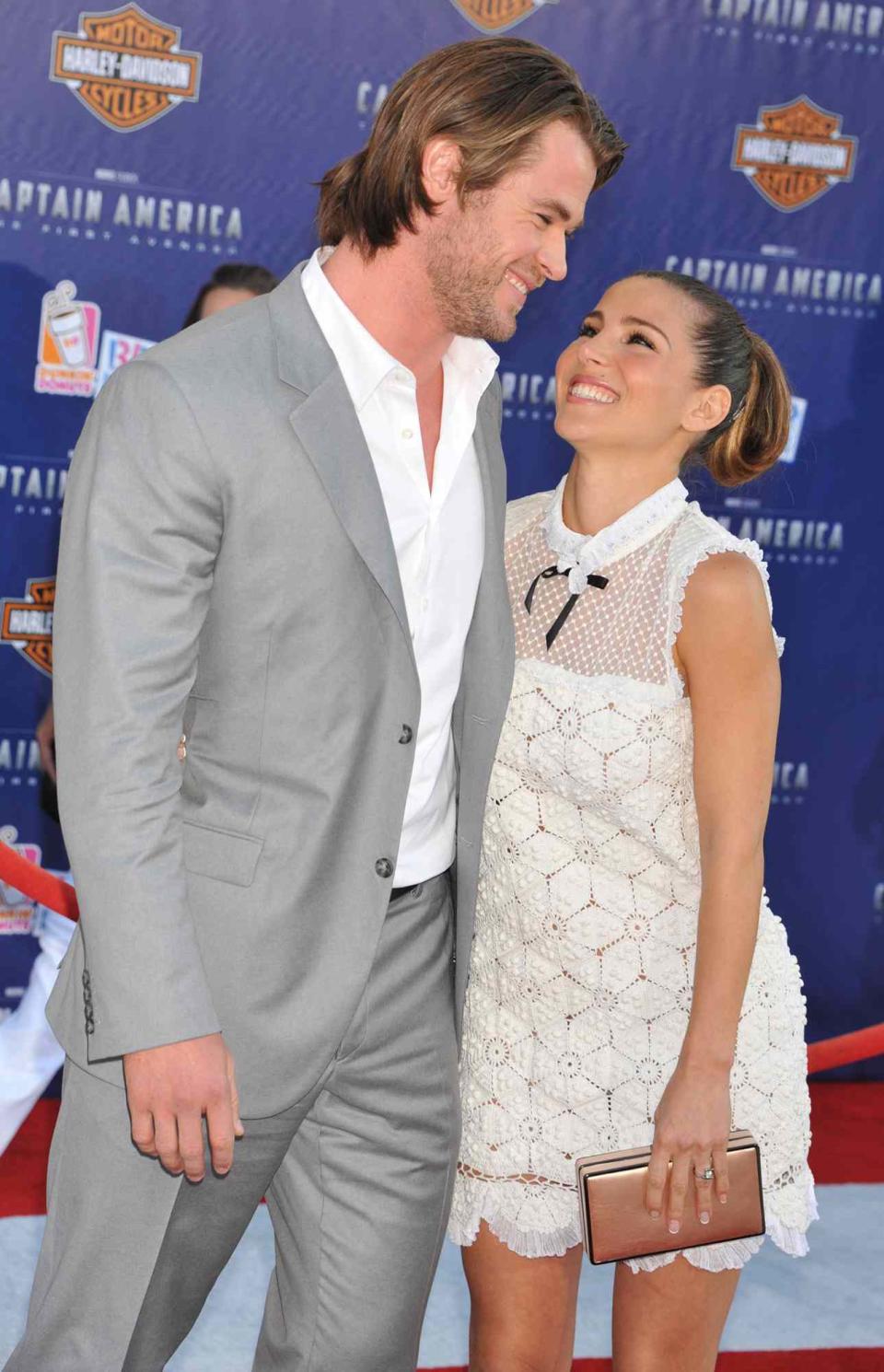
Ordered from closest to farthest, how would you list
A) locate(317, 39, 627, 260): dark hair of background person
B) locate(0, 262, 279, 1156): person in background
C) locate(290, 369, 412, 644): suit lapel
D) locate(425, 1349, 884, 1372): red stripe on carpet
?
locate(290, 369, 412, 644): suit lapel → locate(317, 39, 627, 260): dark hair of background person → locate(425, 1349, 884, 1372): red stripe on carpet → locate(0, 262, 279, 1156): person in background

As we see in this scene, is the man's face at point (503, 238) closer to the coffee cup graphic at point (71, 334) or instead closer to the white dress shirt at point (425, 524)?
the white dress shirt at point (425, 524)

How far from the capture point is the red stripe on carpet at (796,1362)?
3.05 m

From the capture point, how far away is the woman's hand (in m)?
2.04

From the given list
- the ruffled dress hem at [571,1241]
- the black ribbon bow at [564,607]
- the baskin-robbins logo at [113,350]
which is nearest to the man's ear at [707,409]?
the black ribbon bow at [564,607]

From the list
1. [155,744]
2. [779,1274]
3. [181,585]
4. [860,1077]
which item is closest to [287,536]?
[181,585]

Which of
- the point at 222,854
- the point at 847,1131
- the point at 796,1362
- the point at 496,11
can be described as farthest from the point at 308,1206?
the point at 496,11

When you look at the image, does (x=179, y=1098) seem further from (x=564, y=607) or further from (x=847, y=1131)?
(x=847, y=1131)

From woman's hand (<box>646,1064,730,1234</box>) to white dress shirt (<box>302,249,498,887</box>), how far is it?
1.35 feet

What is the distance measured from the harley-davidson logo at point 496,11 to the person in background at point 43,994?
0.81 meters

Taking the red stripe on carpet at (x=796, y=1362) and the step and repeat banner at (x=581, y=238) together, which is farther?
the step and repeat banner at (x=581, y=238)

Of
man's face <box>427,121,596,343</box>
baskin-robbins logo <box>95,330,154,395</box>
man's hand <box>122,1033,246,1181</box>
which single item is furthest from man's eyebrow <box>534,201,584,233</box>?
baskin-robbins logo <box>95,330,154,395</box>

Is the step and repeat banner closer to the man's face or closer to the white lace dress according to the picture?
the white lace dress

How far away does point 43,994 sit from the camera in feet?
13.0

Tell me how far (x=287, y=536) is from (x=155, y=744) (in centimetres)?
26
